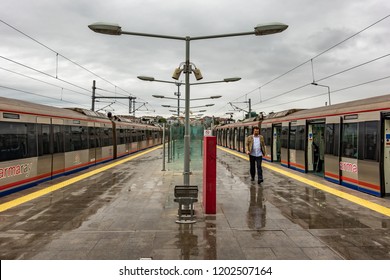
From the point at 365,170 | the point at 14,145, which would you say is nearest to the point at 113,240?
the point at 14,145

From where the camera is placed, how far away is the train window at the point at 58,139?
1088cm

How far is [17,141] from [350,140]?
34.8 feet

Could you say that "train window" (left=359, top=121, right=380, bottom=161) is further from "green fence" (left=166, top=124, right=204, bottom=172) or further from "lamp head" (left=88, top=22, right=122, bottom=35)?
"lamp head" (left=88, top=22, right=122, bottom=35)

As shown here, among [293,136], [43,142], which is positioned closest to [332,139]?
[293,136]

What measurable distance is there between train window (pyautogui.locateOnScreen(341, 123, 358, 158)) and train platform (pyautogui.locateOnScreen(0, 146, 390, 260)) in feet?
4.02

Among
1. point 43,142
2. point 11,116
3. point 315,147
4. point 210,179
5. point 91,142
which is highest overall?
point 11,116

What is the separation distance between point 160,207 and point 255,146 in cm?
452

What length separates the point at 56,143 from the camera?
11.0m

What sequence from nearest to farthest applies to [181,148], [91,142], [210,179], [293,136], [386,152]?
[210,179] → [386,152] → [293,136] → [181,148] → [91,142]

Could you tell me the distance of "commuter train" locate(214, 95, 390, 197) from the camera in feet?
25.1

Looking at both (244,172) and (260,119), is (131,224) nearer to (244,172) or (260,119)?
(244,172)

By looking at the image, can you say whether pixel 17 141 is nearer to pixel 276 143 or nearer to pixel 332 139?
pixel 332 139

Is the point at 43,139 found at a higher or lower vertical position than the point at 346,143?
higher

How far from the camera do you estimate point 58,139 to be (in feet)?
36.7
